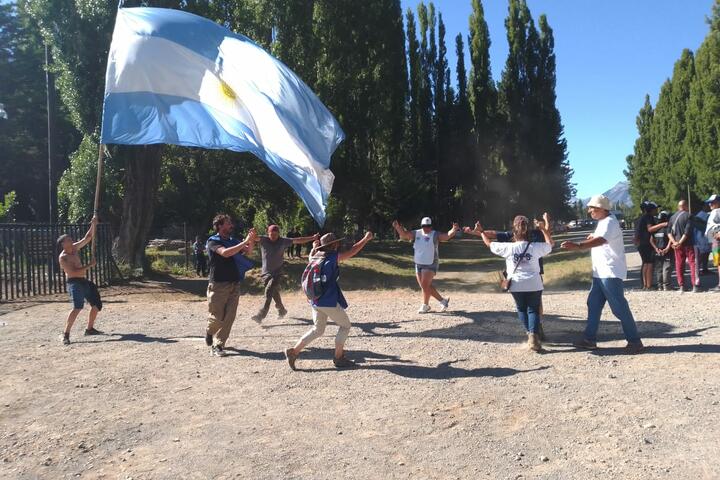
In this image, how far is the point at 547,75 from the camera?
154ft

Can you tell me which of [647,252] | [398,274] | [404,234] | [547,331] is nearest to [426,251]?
[404,234]

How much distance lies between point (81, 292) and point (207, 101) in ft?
11.3

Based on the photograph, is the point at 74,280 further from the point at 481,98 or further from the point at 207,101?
the point at 481,98

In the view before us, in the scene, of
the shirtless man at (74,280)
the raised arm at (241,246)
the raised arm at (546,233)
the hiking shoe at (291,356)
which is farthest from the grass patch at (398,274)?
the raised arm at (546,233)

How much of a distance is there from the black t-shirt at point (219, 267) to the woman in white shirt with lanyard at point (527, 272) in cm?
345

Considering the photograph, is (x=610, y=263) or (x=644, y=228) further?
(x=644, y=228)

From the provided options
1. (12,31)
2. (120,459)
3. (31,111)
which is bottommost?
(120,459)

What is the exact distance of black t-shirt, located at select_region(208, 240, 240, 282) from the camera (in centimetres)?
736

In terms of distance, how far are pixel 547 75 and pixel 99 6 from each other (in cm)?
3835

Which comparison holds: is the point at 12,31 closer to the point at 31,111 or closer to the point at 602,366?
the point at 31,111

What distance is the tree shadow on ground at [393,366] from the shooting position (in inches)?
251

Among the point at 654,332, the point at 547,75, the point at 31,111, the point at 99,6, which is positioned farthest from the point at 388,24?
the point at 31,111

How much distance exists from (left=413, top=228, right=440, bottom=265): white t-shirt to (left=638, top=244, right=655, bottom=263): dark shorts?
5.01 m

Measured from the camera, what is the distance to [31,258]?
1416 cm
